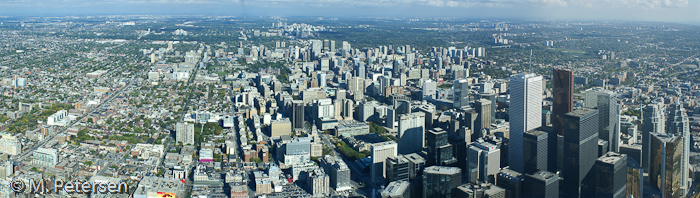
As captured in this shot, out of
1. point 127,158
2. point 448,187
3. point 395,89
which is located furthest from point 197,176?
point 395,89

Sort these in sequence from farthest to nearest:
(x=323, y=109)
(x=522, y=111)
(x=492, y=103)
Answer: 1. (x=323, y=109)
2. (x=492, y=103)
3. (x=522, y=111)


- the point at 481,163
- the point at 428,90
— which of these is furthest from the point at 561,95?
the point at 428,90

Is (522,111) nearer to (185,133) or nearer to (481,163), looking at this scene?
(481,163)

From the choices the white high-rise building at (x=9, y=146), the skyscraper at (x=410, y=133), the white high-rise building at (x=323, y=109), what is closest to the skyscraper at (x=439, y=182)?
the skyscraper at (x=410, y=133)

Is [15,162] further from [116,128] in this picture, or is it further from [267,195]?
[267,195]

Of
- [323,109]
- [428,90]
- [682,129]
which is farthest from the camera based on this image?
[428,90]

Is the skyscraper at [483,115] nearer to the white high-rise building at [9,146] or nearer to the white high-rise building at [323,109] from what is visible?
the white high-rise building at [323,109]

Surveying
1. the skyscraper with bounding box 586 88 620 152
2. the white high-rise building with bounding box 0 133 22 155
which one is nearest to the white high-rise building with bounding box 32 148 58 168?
the white high-rise building with bounding box 0 133 22 155
